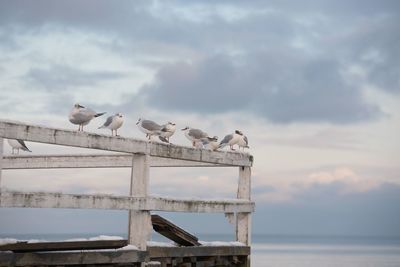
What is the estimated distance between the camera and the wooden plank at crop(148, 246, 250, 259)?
1550 centimetres

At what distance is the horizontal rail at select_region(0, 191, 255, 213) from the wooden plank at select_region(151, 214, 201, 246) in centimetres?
35

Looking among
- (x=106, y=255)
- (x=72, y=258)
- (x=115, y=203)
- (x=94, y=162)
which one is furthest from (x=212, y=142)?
(x=72, y=258)

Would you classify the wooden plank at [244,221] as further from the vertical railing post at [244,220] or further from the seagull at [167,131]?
the seagull at [167,131]

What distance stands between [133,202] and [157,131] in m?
2.51

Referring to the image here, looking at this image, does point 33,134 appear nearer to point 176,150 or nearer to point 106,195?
point 106,195

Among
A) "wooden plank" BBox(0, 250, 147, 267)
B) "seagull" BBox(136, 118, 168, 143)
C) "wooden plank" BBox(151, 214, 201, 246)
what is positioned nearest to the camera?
"wooden plank" BBox(0, 250, 147, 267)

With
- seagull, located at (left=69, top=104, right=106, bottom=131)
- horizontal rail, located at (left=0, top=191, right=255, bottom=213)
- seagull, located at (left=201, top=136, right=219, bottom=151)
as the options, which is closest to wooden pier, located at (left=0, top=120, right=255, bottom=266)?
horizontal rail, located at (left=0, top=191, right=255, bottom=213)

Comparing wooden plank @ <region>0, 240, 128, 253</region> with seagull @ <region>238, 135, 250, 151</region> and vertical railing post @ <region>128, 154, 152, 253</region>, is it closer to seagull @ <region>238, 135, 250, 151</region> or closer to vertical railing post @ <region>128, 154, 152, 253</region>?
vertical railing post @ <region>128, 154, 152, 253</region>

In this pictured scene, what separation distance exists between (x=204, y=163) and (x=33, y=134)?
4.96 meters

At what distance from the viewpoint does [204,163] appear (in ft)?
58.1

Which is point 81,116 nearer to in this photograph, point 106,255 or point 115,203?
point 115,203

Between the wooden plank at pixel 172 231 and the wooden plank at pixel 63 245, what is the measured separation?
4.67ft

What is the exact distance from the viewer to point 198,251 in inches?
643

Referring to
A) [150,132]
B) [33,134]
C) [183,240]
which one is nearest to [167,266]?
[183,240]
